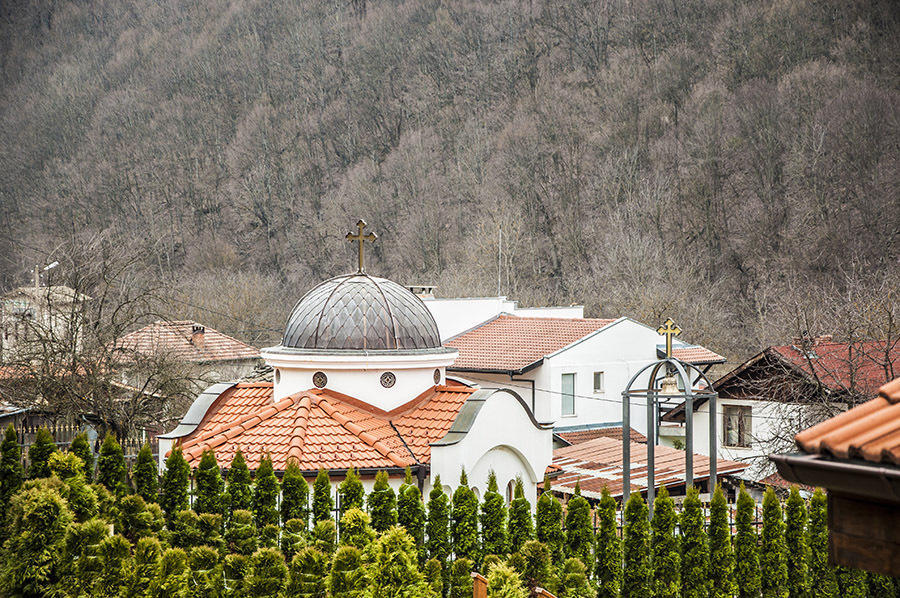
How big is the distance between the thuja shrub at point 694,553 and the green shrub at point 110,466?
7106 mm

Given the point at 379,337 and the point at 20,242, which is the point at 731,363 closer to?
the point at 379,337

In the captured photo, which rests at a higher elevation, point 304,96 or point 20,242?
point 304,96

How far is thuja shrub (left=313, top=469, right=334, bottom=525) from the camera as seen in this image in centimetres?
1134

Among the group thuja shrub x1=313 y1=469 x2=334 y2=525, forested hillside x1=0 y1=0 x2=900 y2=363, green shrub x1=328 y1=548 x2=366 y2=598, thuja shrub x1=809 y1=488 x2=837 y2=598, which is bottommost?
thuja shrub x1=809 y1=488 x2=837 y2=598

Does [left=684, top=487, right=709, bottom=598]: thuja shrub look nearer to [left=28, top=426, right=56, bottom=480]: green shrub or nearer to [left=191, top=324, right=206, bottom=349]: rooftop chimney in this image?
[left=28, top=426, right=56, bottom=480]: green shrub

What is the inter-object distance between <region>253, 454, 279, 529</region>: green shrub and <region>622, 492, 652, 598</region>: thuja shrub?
14.6 ft

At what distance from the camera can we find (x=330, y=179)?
81.3 m

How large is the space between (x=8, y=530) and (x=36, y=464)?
3.26 feet

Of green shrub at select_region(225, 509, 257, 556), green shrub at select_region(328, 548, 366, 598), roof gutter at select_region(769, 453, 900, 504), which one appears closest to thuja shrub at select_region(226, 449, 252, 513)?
green shrub at select_region(225, 509, 257, 556)

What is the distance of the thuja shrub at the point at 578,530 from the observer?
37.8ft

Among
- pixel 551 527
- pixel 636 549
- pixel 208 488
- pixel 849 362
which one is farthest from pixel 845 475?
pixel 849 362

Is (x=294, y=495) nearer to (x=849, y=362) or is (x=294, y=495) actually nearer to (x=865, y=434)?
(x=865, y=434)

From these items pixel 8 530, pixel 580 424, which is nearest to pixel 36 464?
pixel 8 530

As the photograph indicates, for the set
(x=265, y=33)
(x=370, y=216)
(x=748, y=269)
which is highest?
(x=265, y=33)
